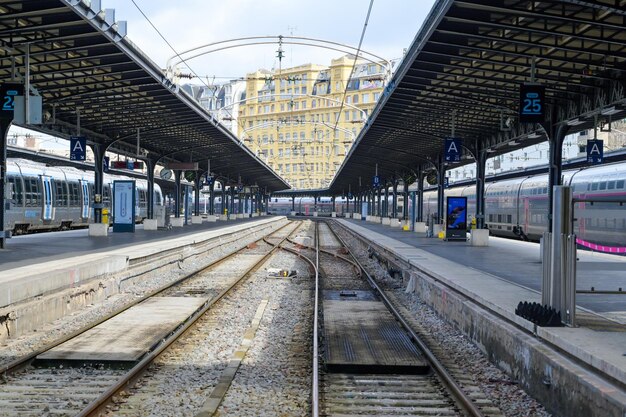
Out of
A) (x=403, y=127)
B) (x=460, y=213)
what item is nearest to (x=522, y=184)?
(x=460, y=213)

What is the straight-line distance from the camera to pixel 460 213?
30406 mm

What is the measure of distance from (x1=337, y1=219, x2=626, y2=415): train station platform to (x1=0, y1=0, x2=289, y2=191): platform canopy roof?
29.8 ft

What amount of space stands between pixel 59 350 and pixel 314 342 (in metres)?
3.48

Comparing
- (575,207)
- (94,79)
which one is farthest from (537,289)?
(94,79)

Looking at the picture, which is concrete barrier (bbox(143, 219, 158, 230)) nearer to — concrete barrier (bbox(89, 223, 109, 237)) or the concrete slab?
concrete barrier (bbox(89, 223, 109, 237))

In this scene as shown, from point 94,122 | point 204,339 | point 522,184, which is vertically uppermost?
point 94,122

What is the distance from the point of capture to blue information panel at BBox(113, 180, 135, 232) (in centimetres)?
3228

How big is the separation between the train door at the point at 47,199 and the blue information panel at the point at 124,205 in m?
3.25

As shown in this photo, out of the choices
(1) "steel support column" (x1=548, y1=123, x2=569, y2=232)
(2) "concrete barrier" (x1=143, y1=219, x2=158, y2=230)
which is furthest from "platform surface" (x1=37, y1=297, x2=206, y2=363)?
(2) "concrete barrier" (x1=143, y1=219, x2=158, y2=230)

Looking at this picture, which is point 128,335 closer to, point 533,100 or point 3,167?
point 533,100

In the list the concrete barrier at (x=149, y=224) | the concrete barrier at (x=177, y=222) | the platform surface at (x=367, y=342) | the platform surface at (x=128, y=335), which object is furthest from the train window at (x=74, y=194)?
the platform surface at (x=367, y=342)

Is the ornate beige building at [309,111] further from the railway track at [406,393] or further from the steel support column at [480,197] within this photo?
the railway track at [406,393]

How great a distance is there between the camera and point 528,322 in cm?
831

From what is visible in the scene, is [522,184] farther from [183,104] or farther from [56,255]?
[56,255]
